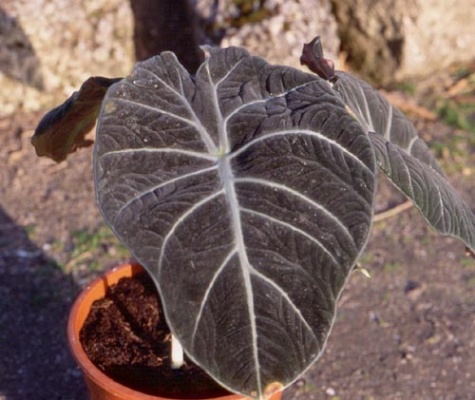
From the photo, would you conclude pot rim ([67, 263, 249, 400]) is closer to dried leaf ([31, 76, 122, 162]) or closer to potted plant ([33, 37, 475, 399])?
dried leaf ([31, 76, 122, 162])

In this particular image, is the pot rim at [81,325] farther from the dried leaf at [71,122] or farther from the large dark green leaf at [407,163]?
the large dark green leaf at [407,163]

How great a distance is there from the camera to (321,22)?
10.5 feet

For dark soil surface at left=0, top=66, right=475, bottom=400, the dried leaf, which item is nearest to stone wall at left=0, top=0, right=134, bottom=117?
dark soil surface at left=0, top=66, right=475, bottom=400

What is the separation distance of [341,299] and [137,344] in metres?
1.00

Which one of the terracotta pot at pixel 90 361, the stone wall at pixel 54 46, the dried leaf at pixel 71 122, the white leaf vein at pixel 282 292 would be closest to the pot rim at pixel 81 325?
the terracotta pot at pixel 90 361

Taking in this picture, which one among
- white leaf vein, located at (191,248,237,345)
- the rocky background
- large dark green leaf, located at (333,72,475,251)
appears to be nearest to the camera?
white leaf vein, located at (191,248,237,345)

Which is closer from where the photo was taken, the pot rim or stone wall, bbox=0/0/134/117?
the pot rim

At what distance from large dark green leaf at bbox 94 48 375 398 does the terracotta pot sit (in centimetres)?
42

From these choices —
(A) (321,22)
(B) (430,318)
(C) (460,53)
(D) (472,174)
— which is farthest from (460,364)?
(C) (460,53)

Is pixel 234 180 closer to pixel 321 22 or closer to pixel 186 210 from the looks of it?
pixel 186 210

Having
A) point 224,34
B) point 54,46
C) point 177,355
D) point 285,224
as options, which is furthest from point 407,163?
point 54,46

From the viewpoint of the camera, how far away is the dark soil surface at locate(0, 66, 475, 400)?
7.24 feet

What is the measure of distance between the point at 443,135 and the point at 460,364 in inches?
49.6

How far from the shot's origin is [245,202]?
1143 mm
